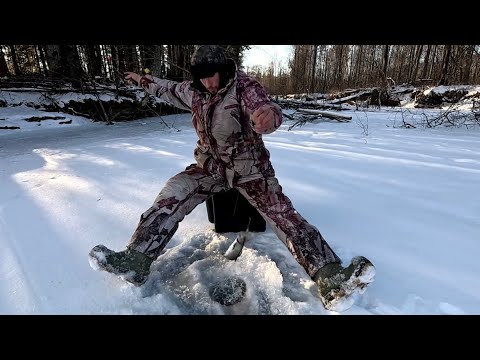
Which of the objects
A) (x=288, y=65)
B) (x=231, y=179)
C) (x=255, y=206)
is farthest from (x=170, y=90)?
(x=288, y=65)

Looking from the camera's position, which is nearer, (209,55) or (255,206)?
(209,55)

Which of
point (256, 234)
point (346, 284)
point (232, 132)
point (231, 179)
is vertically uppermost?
point (232, 132)

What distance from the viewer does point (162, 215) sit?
5.31ft

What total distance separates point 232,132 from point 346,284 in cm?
95

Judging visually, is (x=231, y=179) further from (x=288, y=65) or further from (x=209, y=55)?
(x=288, y=65)

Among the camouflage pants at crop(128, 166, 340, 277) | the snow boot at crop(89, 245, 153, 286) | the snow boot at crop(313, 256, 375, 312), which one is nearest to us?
the snow boot at crop(313, 256, 375, 312)

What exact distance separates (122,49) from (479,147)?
31.4 feet

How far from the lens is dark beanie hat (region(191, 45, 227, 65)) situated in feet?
5.21

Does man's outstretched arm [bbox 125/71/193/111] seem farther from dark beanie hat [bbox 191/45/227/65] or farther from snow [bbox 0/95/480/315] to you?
snow [bbox 0/95/480/315]

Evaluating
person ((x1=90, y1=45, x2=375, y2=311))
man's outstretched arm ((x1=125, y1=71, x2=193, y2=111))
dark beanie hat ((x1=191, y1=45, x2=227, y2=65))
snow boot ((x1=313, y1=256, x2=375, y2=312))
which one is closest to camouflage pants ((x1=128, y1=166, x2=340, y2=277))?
person ((x1=90, y1=45, x2=375, y2=311))

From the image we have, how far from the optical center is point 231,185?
5.99 ft

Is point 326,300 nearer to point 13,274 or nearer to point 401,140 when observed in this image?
point 13,274

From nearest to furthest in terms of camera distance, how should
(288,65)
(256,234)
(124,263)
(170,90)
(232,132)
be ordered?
(124,263)
(232,132)
(256,234)
(170,90)
(288,65)
